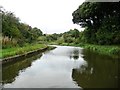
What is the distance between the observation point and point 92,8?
31.6 m

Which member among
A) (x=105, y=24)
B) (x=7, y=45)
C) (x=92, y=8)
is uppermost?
(x=92, y=8)

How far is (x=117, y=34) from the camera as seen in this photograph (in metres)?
29.7

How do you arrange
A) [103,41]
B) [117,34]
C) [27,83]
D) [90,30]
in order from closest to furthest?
[27,83], [117,34], [103,41], [90,30]

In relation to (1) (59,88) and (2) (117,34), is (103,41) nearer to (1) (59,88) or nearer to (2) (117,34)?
(2) (117,34)

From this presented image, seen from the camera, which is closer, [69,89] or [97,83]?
[69,89]

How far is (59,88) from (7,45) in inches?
544

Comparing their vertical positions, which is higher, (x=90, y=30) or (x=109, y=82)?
(x=90, y=30)

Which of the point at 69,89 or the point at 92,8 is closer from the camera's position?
the point at 69,89

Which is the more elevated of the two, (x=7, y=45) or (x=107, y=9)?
(x=107, y=9)

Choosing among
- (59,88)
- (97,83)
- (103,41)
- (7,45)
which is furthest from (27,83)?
(103,41)

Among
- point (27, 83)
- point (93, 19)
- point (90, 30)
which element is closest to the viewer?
point (27, 83)

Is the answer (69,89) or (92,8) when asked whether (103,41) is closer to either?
(92,8)

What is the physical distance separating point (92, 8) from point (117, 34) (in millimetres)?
5098

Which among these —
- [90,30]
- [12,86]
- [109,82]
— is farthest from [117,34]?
[12,86]
